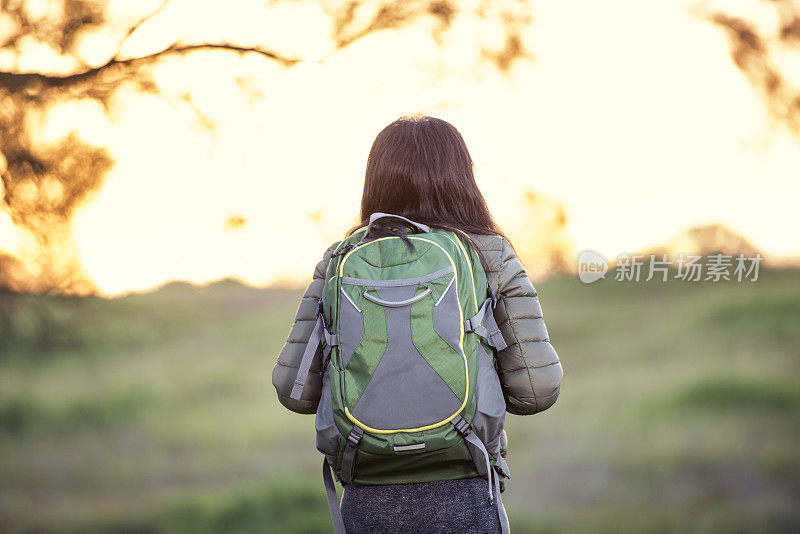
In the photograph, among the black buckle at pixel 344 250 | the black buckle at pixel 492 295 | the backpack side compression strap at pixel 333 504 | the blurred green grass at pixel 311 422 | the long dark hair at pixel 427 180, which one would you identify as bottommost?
the blurred green grass at pixel 311 422

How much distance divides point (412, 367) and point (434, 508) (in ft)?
0.84

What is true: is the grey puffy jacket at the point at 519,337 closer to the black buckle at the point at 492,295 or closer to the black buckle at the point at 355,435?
the black buckle at the point at 492,295

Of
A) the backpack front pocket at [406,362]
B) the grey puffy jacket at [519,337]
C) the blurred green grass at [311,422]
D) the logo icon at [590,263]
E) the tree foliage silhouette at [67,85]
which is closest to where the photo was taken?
the backpack front pocket at [406,362]

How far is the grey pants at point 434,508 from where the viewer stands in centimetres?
141

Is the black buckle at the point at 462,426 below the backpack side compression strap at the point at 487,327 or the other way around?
below

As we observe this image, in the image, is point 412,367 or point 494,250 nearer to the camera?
point 412,367

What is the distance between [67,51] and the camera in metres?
2.85

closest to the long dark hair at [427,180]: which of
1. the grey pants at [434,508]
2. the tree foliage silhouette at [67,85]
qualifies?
the grey pants at [434,508]

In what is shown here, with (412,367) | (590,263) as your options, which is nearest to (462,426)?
(412,367)

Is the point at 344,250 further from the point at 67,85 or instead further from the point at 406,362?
the point at 67,85

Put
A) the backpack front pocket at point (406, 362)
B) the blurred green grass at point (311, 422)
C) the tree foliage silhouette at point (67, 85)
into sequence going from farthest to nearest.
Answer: the blurred green grass at point (311, 422) < the tree foliage silhouette at point (67, 85) < the backpack front pocket at point (406, 362)

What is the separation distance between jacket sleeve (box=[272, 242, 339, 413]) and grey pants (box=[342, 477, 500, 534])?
9.2 inches

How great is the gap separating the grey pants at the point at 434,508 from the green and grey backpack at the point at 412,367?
2 centimetres

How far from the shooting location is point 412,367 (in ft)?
4.52
